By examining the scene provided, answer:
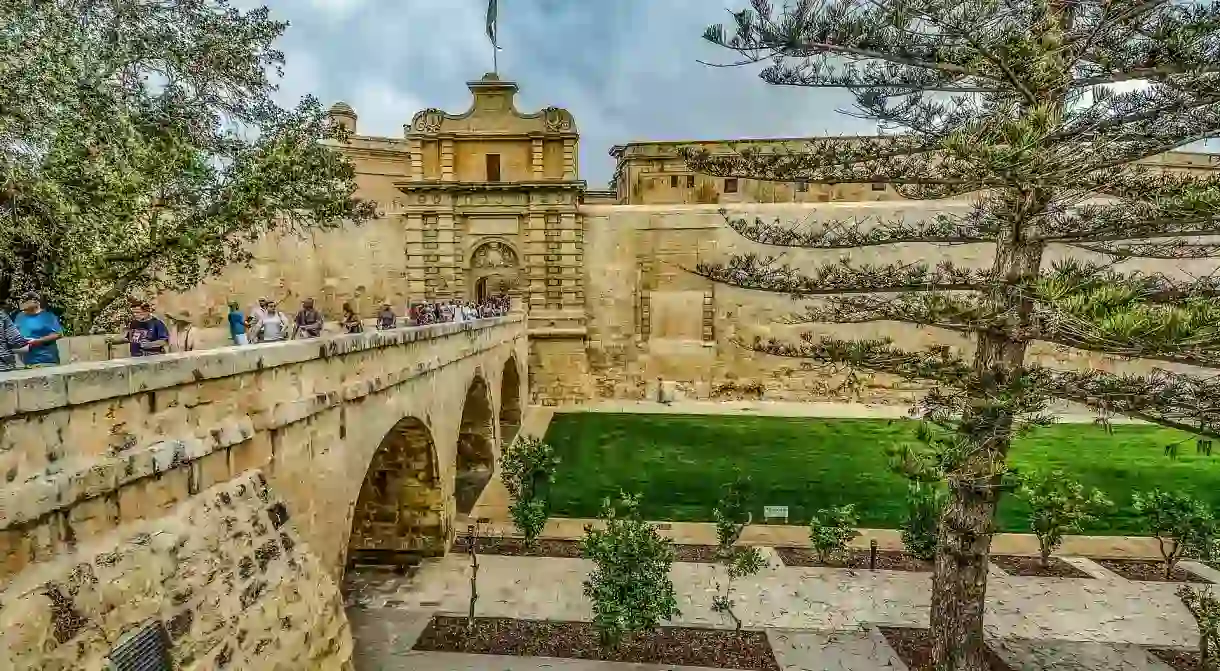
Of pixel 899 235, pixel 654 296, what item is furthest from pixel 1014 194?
pixel 654 296

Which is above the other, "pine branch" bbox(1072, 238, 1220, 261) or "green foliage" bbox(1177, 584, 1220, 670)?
"pine branch" bbox(1072, 238, 1220, 261)

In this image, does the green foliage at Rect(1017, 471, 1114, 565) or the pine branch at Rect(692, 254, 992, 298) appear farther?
the pine branch at Rect(692, 254, 992, 298)

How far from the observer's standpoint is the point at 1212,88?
4938mm

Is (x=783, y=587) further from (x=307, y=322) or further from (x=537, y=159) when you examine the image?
(x=537, y=159)

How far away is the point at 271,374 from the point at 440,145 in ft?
54.3

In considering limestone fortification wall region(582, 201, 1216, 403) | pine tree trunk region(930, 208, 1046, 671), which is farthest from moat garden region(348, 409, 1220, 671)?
limestone fortification wall region(582, 201, 1216, 403)

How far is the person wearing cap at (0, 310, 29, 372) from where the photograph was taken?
4164 millimetres

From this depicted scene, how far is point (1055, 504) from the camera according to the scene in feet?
22.7

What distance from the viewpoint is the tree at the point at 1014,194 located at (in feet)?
16.1

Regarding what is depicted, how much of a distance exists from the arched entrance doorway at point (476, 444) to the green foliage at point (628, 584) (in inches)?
245

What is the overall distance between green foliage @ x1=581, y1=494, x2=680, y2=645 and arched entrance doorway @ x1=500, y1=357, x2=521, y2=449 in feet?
34.3

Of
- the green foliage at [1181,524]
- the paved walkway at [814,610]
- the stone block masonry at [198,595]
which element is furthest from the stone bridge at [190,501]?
the green foliage at [1181,524]

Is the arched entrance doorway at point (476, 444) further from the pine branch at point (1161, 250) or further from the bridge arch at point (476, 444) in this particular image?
the pine branch at point (1161, 250)

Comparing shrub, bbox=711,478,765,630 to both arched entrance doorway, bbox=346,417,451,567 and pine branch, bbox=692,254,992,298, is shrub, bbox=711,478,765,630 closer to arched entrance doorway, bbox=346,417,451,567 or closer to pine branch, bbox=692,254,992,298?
pine branch, bbox=692,254,992,298
